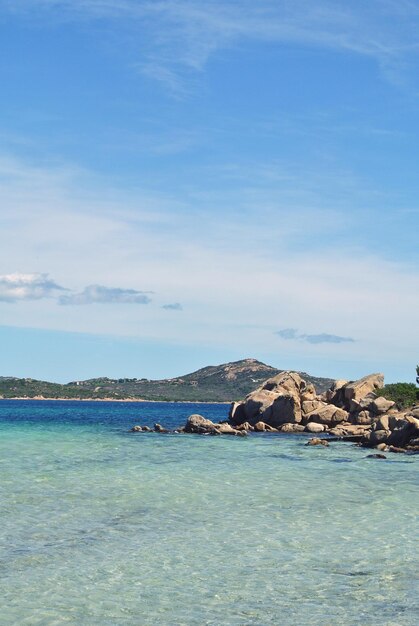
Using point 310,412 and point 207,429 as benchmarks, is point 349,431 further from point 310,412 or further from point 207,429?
point 207,429

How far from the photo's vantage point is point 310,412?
252 feet

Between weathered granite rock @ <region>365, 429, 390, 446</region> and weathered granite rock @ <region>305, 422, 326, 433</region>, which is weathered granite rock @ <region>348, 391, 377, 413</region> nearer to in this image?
weathered granite rock @ <region>305, 422, 326, 433</region>

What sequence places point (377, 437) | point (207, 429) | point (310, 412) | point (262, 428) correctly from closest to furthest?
point (377, 437) < point (207, 429) < point (262, 428) < point (310, 412)

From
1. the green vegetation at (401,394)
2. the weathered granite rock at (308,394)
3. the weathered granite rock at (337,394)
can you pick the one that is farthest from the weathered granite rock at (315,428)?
the green vegetation at (401,394)

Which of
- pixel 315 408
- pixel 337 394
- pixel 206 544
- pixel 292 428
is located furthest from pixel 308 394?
pixel 206 544

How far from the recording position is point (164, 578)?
17219mm

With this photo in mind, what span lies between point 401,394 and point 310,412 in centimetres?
1257

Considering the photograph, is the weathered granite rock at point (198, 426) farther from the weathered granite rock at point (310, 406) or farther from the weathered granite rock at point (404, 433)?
the weathered granite rock at point (404, 433)

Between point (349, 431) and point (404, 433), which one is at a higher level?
point (404, 433)

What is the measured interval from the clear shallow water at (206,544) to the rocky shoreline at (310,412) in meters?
24.2

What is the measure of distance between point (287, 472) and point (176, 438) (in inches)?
1029

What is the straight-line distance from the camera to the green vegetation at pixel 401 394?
79213 mm

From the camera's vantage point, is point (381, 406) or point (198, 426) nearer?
point (198, 426)

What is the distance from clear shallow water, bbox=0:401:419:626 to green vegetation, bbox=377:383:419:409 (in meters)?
42.3
